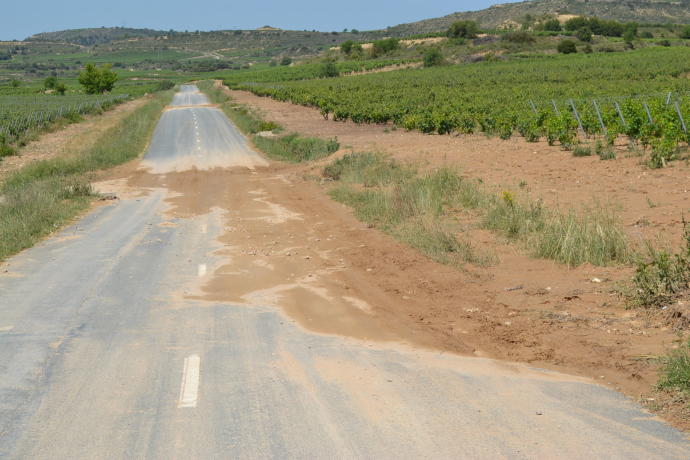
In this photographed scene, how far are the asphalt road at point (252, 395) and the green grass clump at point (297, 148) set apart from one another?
20636 mm

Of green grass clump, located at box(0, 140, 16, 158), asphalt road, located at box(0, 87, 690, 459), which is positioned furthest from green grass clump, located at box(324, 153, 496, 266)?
green grass clump, located at box(0, 140, 16, 158)

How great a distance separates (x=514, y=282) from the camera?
38.4ft

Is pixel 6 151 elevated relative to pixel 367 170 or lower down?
lower down

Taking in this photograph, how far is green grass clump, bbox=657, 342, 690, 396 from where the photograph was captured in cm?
710

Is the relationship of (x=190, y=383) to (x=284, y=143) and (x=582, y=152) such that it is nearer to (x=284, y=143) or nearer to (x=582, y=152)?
(x=582, y=152)

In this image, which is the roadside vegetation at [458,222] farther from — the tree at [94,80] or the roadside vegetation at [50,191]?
the tree at [94,80]

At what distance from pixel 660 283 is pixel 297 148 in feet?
83.7

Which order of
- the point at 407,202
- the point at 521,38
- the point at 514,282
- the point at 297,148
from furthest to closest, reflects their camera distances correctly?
the point at 521,38 < the point at 297,148 < the point at 407,202 < the point at 514,282

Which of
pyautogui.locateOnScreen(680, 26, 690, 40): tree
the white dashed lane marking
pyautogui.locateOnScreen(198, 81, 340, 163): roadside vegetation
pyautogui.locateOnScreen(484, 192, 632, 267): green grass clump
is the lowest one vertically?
pyautogui.locateOnScreen(198, 81, 340, 163): roadside vegetation

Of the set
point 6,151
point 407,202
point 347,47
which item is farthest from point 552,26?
point 407,202

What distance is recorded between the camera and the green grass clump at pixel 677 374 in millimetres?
7098

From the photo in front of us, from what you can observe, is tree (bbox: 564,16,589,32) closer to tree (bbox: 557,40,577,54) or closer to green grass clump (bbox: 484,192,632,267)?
tree (bbox: 557,40,577,54)

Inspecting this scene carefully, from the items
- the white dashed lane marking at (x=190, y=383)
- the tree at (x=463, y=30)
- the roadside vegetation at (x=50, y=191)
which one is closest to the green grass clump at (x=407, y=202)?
the white dashed lane marking at (x=190, y=383)

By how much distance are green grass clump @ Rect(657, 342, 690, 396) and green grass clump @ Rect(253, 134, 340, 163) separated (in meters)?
24.3
